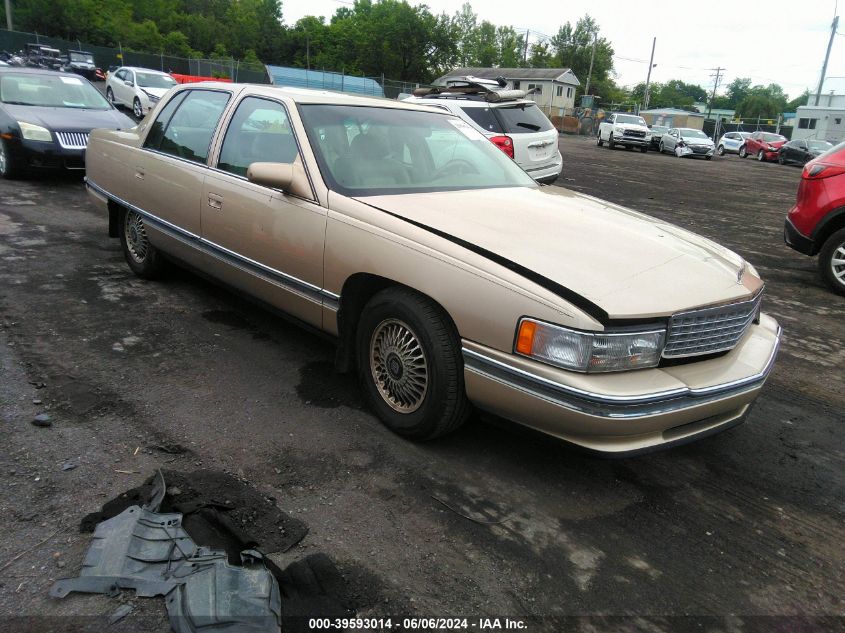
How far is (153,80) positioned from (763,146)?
2921cm

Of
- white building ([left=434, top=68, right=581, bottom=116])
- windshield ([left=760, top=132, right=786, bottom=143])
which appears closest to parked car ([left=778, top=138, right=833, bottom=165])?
windshield ([left=760, top=132, right=786, bottom=143])

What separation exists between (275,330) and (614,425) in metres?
2.82

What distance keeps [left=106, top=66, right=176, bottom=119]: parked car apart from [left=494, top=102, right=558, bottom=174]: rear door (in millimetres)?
14285

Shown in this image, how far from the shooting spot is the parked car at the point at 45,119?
8969 mm

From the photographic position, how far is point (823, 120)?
4334 cm

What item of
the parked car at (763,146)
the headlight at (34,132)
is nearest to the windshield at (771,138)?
the parked car at (763,146)

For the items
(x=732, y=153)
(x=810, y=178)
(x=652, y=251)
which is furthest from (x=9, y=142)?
(x=732, y=153)

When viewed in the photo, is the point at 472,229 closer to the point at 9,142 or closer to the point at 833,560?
the point at 833,560

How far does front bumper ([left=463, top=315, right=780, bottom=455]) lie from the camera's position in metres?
2.55

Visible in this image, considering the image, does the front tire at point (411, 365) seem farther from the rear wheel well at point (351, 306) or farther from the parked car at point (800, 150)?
the parked car at point (800, 150)

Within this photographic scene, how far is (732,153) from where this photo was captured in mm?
37844

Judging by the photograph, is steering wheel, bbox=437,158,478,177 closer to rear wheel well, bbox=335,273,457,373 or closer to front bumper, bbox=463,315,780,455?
rear wheel well, bbox=335,273,457,373

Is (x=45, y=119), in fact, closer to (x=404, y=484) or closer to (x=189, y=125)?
(x=189, y=125)

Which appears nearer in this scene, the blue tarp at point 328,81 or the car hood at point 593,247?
the car hood at point 593,247
